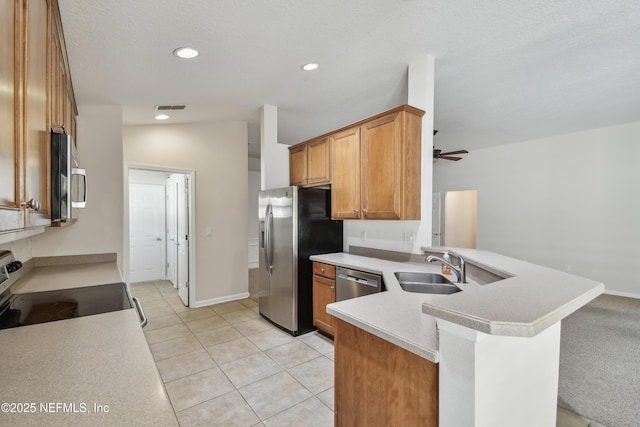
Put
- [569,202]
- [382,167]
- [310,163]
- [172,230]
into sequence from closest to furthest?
[382,167] < [310,163] < [569,202] < [172,230]

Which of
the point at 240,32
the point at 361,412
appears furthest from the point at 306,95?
the point at 361,412

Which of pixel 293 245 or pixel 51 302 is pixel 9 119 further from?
pixel 293 245

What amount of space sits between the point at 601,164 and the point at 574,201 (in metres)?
0.66

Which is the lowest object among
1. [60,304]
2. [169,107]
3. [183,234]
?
[60,304]

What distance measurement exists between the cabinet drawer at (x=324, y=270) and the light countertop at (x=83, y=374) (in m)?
2.01

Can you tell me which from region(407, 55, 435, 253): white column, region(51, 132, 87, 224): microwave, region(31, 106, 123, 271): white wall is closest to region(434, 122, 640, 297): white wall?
region(407, 55, 435, 253): white column

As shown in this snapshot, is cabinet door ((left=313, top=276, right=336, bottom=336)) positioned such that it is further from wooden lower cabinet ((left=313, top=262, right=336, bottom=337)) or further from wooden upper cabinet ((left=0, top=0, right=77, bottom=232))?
wooden upper cabinet ((left=0, top=0, right=77, bottom=232))

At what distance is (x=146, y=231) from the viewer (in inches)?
219

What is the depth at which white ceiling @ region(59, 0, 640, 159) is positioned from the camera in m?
1.87

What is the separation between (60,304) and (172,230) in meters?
3.91

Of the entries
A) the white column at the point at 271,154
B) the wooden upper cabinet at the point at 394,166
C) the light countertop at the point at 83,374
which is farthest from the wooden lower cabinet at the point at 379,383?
the white column at the point at 271,154

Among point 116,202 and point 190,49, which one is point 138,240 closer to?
point 116,202

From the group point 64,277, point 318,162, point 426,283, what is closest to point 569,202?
point 426,283

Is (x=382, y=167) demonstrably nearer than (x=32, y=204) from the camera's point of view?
No
